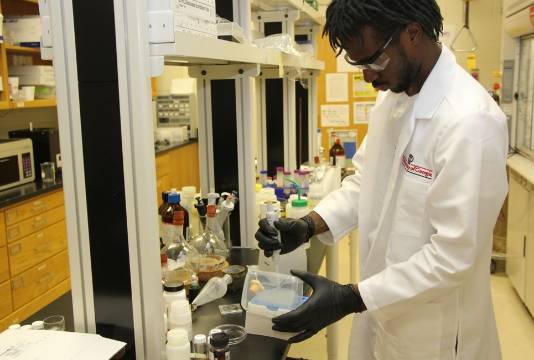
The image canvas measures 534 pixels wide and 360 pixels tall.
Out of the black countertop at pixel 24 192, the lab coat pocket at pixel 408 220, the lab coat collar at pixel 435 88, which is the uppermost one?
the lab coat collar at pixel 435 88

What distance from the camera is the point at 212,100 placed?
79.6 inches

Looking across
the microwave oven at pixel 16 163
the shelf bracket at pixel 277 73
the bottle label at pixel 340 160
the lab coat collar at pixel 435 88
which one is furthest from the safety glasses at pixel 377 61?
the microwave oven at pixel 16 163

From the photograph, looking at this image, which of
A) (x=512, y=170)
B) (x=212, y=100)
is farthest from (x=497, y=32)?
(x=212, y=100)

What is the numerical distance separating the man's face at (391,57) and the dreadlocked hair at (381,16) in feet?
0.05

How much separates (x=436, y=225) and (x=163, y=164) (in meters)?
3.89

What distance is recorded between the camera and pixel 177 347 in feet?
3.67

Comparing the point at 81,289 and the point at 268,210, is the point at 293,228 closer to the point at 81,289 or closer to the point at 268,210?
the point at 268,210

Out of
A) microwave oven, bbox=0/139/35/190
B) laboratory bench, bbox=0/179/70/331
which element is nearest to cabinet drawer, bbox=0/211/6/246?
laboratory bench, bbox=0/179/70/331

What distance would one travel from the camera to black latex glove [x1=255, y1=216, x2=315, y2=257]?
1.61 meters

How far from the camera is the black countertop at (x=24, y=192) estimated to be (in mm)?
2920

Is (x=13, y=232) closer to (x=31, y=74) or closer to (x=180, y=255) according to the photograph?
(x=31, y=74)

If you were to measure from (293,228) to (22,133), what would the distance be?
2.66 meters

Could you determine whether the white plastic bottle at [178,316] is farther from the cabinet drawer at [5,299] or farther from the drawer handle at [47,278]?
the drawer handle at [47,278]

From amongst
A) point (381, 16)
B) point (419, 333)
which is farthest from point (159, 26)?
point (419, 333)
